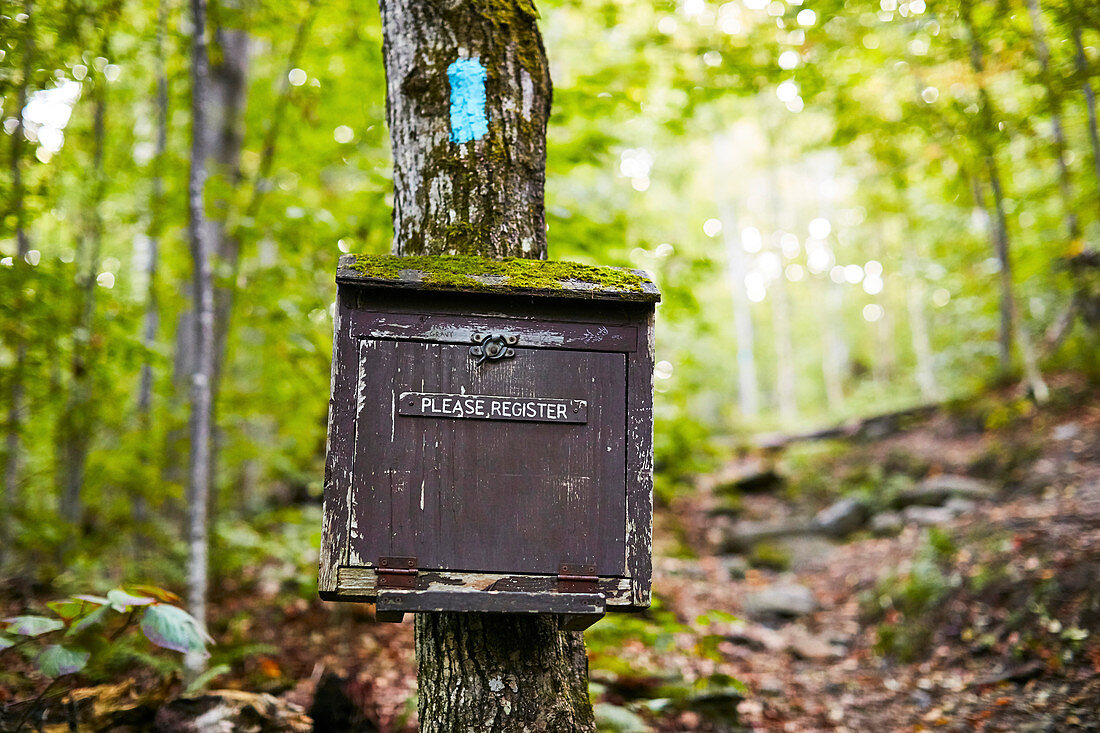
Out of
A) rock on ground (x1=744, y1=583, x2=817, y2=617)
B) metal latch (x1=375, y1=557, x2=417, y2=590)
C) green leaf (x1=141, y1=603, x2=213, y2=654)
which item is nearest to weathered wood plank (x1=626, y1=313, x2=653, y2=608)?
metal latch (x1=375, y1=557, x2=417, y2=590)

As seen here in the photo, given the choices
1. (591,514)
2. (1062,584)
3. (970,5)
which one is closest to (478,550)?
(591,514)

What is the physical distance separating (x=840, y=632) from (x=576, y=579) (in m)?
5.81

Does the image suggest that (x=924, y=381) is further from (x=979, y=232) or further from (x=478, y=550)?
(x=478, y=550)

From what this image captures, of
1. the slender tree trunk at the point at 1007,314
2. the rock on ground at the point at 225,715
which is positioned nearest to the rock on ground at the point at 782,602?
the slender tree trunk at the point at 1007,314

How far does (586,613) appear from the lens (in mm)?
2109

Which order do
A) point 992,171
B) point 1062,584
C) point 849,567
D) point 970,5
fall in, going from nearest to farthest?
1. point 1062,584
2. point 970,5
3. point 849,567
4. point 992,171

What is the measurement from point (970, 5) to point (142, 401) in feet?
25.4

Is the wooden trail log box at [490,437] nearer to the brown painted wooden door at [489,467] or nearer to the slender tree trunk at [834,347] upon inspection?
the brown painted wooden door at [489,467]

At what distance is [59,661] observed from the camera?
259 cm

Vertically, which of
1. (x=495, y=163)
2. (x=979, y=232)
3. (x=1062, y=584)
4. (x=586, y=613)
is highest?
(x=979, y=232)

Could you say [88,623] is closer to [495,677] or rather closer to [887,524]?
[495,677]

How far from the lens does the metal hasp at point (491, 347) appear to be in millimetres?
2281

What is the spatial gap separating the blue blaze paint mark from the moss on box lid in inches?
24.3

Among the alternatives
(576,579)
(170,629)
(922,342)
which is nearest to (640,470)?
(576,579)
